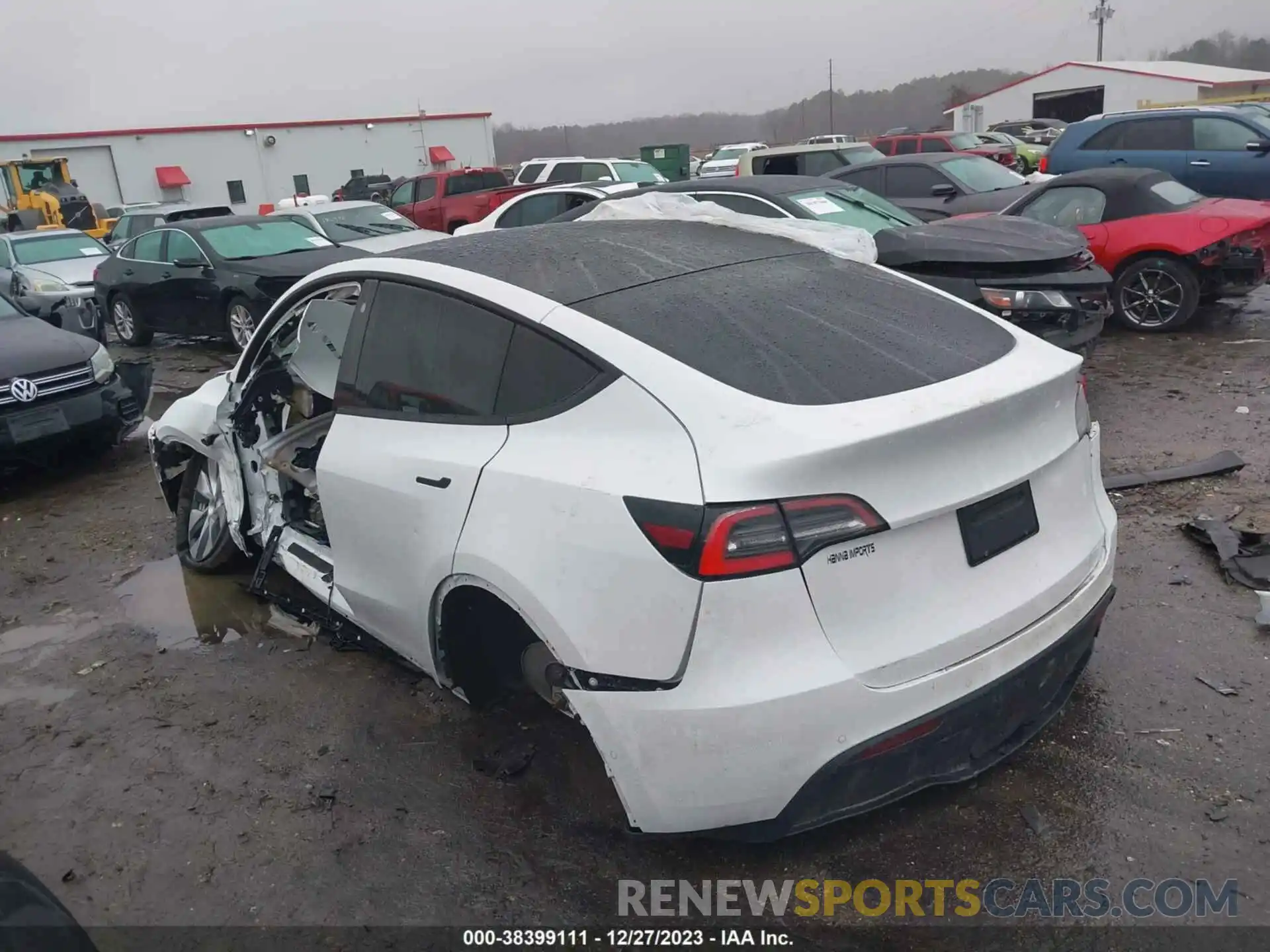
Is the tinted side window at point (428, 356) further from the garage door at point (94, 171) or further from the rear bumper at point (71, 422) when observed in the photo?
the garage door at point (94, 171)

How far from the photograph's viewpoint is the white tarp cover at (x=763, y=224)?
3939mm

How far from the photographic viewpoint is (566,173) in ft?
66.7

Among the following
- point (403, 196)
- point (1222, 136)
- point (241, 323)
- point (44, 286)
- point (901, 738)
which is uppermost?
point (403, 196)

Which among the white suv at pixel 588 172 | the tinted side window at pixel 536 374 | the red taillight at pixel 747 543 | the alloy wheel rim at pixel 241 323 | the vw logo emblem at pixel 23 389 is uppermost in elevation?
the white suv at pixel 588 172

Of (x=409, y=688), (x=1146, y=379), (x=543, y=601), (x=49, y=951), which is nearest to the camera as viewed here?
(x=49, y=951)

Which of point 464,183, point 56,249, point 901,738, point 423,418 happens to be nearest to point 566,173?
point 464,183

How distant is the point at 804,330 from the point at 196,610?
356 centimetres

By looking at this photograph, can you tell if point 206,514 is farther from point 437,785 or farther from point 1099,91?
point 1099,91

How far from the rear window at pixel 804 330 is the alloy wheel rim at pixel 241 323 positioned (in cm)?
912

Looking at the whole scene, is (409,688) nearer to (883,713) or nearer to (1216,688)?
(883,713)

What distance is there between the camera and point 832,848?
9.25 ft

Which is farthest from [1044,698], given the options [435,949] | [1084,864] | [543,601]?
[435,949]

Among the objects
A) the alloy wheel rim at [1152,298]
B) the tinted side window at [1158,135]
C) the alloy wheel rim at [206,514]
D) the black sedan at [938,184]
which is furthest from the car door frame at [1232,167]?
the alloy wheel rim at [206,514]

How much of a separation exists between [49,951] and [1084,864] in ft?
8.33
